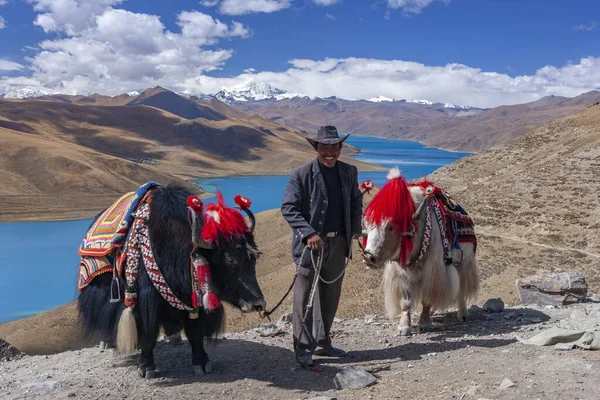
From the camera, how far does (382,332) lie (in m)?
5.16

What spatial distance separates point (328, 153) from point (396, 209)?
90 cm

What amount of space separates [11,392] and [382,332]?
311 cm

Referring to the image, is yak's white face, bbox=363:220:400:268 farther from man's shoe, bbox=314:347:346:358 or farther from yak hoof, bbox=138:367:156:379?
yak hoof, bbox=138:367:156:379

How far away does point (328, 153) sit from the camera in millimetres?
3973

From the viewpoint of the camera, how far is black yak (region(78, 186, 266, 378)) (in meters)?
3.67

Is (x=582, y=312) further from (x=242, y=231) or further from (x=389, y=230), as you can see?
(x=242, y=231)

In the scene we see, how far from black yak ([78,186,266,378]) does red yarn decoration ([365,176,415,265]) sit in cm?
117

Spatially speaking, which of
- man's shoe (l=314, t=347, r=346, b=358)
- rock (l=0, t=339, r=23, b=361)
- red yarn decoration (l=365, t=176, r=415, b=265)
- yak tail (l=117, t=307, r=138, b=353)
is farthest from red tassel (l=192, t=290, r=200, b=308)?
rock (l=0, t=339, r=23, b=361)

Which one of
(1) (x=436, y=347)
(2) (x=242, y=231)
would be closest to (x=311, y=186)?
(2) (x=242, y=231)

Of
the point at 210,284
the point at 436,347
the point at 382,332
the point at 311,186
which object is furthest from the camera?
the point at 382,332

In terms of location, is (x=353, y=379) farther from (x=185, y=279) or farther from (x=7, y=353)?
(x=7, y=353)

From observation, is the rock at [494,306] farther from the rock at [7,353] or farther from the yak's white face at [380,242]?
the rock at [7,353]

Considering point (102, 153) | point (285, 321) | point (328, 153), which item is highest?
point (102, 153)

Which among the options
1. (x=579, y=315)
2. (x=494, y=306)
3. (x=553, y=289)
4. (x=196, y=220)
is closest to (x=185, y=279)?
(x=196, y=220)
